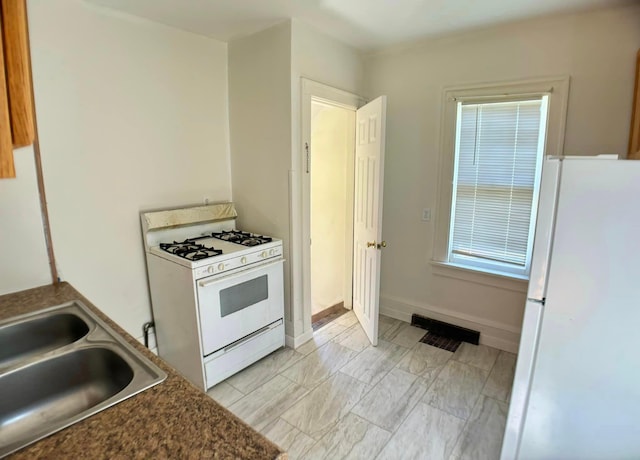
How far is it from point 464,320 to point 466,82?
2.06 metres

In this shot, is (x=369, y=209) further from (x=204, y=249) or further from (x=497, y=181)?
(x=204, y=249)

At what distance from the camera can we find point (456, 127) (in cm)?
294

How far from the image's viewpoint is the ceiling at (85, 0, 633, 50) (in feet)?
7.32

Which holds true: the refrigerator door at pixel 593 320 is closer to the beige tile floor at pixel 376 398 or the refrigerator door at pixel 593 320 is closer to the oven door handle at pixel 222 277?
the beige tile floor at pixel 376 398

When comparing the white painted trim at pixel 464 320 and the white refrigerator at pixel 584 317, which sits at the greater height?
the white refrigerator at pixel 584 317

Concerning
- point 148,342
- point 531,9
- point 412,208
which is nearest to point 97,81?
point 148,342

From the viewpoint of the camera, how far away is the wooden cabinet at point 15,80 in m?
0.64

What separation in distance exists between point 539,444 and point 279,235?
81.9 inches

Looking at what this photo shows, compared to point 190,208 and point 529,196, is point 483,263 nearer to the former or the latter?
point 529,196

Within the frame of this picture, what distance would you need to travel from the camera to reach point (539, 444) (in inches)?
61.9

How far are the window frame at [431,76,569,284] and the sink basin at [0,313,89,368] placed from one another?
274cm

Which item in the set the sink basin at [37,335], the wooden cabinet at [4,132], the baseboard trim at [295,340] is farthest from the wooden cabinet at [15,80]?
the baseboard trim at [295,340]

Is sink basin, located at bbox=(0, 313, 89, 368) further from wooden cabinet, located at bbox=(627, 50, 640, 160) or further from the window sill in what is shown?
wooden cabinet, located at bbox=(627, 50, 640, 160)

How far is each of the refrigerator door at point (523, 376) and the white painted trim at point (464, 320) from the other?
1.42 m
